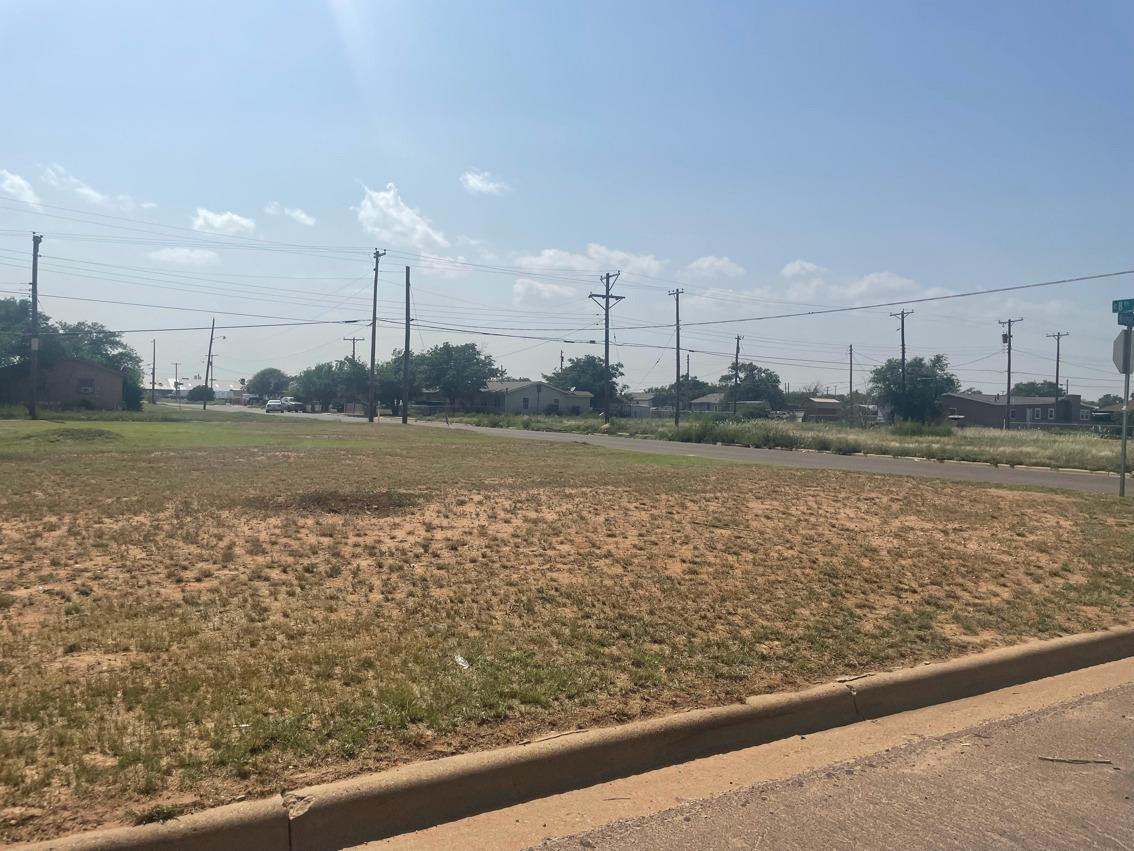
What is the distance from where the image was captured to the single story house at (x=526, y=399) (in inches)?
4643

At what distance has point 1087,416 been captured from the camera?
384ft

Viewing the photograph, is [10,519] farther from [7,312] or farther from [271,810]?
[7,312]

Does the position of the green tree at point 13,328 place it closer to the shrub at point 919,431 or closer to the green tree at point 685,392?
the shrub at point 919,431

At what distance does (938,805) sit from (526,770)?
2047 millimetres

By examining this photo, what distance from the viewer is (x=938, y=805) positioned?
443 centimetres

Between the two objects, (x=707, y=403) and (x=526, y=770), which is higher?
(x=707, y=403)

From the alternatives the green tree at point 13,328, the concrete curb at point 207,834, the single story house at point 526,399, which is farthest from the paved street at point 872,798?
the single story house at point 526,399

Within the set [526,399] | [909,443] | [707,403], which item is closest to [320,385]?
[526,399]

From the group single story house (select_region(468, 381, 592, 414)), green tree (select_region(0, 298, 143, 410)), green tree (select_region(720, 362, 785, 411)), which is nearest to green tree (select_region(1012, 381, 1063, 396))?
green tree (select_region(720, 362, 785, 411))

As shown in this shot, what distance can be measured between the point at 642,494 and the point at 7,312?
90104 mm

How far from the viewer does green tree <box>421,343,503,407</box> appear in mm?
113000

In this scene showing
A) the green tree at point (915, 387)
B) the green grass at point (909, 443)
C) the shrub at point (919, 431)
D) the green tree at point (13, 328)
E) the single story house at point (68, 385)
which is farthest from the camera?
the green tree at point (915, 387)

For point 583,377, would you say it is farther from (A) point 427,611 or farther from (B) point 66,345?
(A) point 427,611

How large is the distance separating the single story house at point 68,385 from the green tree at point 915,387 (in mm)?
69150
